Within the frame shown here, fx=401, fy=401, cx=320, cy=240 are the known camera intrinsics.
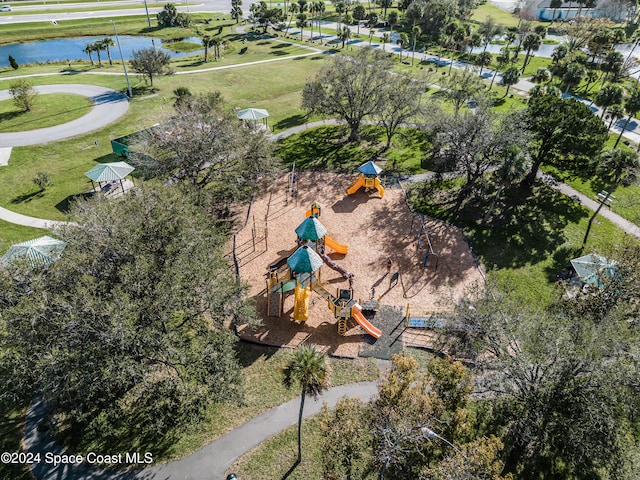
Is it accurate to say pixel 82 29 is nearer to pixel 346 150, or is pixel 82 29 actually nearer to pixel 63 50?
pixel 63 50

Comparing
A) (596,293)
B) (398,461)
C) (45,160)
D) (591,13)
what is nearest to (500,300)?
(596,293)

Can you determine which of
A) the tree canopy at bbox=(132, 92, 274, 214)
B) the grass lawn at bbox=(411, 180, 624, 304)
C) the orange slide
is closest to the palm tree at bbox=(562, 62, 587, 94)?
the grass lawn at bbox=(411, 180, 624, 304)

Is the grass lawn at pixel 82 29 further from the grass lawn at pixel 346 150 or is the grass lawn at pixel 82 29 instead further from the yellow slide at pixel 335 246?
the yellow slide at pixel 335 246

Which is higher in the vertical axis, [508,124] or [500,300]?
[508,124]

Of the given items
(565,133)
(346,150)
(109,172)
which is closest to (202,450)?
(109,172)

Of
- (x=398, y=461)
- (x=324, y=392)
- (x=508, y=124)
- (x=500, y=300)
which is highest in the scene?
(x=508, y=124)

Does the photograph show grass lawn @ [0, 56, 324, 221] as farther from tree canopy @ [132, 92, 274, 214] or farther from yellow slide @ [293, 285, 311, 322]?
yellow slide @ [293, 285, 311, 322]

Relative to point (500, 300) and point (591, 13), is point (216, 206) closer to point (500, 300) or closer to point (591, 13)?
point (500, 300)
